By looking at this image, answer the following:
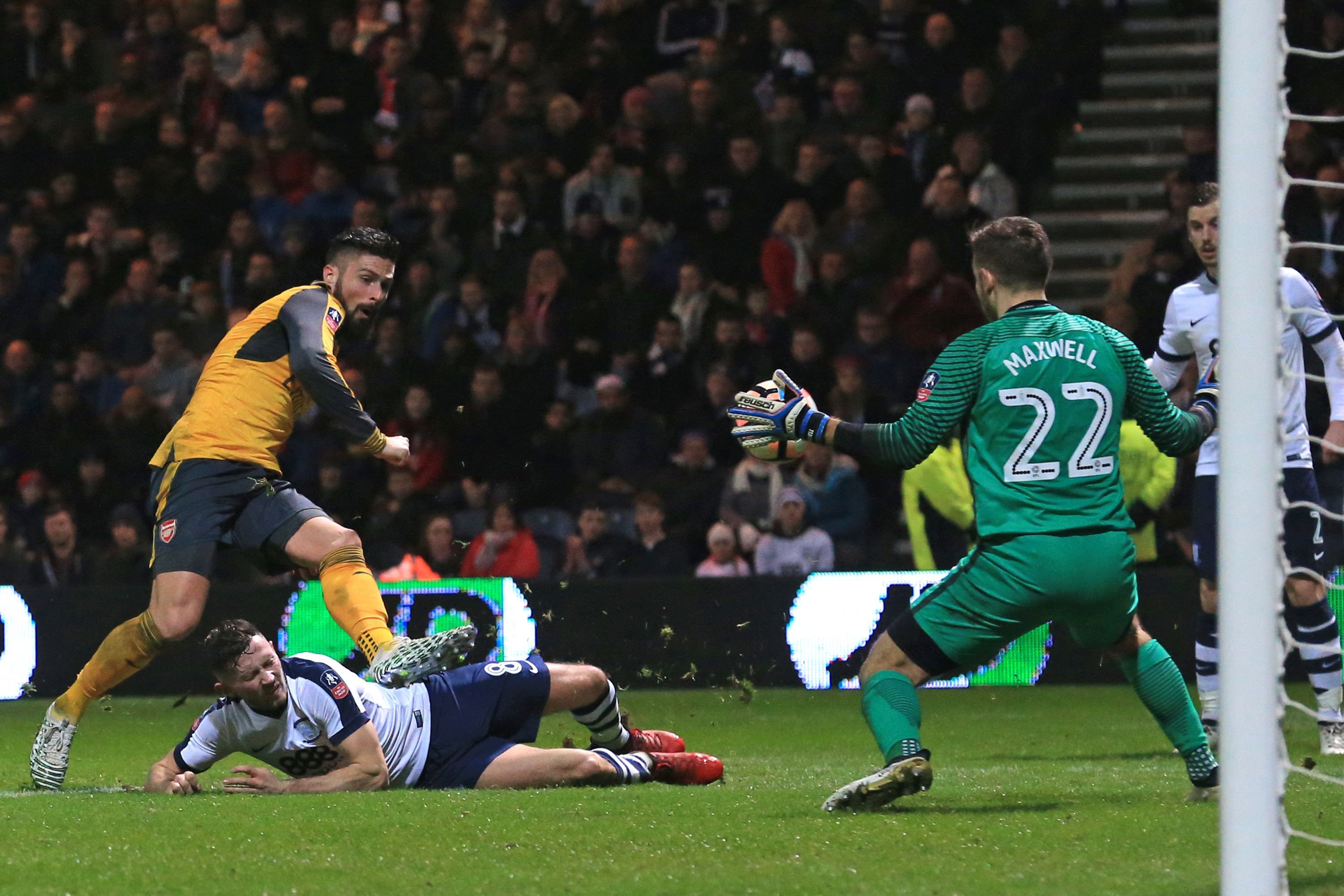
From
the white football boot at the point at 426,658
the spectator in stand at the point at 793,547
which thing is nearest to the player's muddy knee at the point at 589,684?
the white football boot at the point at 426,658

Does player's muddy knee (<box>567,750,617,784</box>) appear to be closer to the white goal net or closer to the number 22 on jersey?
the number 22 on jersey

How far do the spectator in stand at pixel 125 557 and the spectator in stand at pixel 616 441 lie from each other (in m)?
2.90

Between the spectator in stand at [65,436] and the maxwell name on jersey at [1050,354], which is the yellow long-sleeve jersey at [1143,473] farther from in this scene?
the spectator in stand at [65,436]

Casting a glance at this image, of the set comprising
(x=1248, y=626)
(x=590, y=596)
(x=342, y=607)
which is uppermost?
(x=1248, y=626)

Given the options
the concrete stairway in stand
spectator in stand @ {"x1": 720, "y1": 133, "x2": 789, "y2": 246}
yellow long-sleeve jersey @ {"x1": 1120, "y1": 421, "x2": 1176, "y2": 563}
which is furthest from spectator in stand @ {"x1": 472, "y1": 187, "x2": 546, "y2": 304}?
yellow long-sleeve jersey @ {"x1": 1120, "y1": 421, "x2": 1176, "y2": 563}

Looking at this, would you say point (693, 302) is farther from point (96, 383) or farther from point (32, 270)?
point (32, 270)

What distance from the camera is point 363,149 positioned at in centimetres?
1562

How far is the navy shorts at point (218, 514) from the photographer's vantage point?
6789 millimetres

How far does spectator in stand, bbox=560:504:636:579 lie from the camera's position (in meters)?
11.8

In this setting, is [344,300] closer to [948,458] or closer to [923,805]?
[923,805]

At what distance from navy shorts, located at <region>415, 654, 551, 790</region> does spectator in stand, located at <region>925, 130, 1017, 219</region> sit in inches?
288

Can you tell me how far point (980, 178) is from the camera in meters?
13.3

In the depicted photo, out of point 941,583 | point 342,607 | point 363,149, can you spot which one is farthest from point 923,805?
point 363,149

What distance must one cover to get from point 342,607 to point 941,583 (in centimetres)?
220
